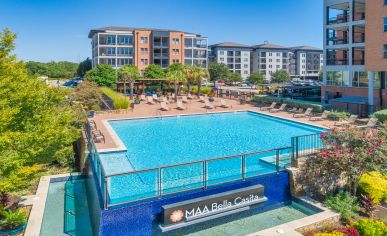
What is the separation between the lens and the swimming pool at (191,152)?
10.7 meters

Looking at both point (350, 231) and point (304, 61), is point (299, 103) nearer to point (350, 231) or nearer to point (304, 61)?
point (350, 231)

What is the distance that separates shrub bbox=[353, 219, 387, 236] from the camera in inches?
360

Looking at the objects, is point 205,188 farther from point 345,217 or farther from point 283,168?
point 345,217

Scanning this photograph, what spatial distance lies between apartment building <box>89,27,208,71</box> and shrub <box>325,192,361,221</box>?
67.9 meters

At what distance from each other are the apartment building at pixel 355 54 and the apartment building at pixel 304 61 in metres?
89.2

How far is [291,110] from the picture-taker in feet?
103

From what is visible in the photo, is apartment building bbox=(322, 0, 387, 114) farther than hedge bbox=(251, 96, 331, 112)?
No

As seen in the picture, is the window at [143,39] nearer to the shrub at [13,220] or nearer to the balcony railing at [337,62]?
the balcony railing at [337,62]

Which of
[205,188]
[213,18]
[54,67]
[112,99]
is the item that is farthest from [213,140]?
[54,67]

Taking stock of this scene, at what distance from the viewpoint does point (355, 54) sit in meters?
35.1

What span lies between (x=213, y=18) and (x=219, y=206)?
196ft

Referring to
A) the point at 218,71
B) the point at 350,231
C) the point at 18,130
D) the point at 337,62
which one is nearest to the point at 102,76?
the point at 337,62

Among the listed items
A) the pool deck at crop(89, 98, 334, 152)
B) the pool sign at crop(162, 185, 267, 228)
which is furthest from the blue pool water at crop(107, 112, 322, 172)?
the pool sign at crop(162, 185, 267, 228)

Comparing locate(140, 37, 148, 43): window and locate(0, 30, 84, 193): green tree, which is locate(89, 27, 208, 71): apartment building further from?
locate(0, 30, 84, 193): green tree
